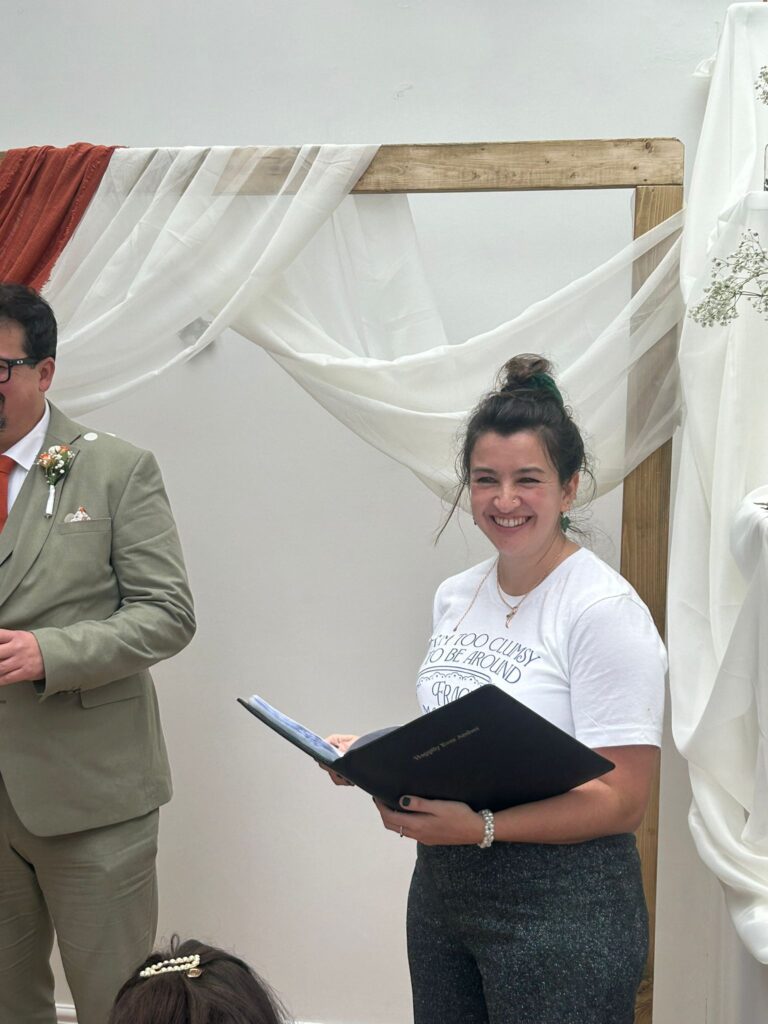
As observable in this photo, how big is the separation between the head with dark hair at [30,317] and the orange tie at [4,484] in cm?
22

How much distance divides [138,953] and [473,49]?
2.38 metres

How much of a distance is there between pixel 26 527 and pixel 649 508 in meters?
1.37

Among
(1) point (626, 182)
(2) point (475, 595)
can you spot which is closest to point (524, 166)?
(1) point (626, 182)

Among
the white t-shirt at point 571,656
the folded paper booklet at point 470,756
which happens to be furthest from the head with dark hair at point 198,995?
the white t-shirt at point 571,656

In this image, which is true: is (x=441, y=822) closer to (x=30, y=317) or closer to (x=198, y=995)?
(x=198, y=995)

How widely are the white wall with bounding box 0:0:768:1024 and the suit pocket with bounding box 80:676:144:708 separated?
902 mm

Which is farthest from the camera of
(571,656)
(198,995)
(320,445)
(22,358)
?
(320,445)

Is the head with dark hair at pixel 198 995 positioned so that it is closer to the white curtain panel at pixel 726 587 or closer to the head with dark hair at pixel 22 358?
the white curtain panel at pixel 726 587

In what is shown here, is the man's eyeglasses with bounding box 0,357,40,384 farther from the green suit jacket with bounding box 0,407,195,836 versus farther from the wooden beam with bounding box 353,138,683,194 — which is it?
the wooden beam with bounding box 353,138,683,194

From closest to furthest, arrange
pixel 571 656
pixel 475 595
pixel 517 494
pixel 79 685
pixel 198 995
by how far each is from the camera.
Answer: pixel 198 995 → pixel 571 656 → pixel 517 494 → pixel 475 595 → pixel 79 685

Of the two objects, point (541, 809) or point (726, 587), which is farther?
point (726, 587)

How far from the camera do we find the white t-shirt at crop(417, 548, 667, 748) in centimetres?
154

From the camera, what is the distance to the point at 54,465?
2.31 meters

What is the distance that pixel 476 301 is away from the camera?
122 inches
